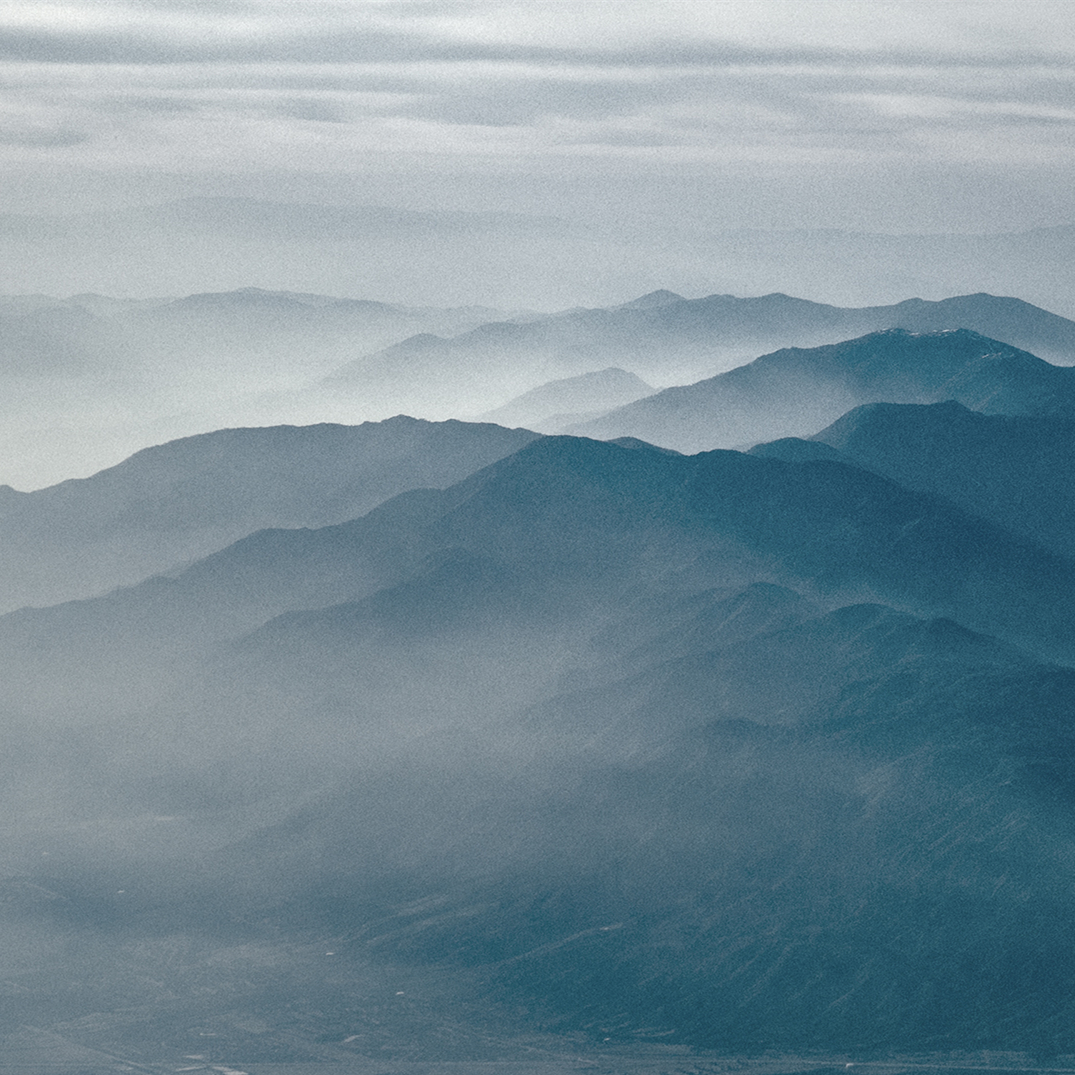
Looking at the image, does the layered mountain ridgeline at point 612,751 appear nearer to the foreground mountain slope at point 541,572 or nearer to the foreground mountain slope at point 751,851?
the foreground mountain slope at point 751,851

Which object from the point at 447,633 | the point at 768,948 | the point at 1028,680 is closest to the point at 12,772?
the point at 447,633

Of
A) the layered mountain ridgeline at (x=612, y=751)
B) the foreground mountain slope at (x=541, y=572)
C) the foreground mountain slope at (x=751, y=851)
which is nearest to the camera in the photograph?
the foreground mountain slope at (x=751, y=851)

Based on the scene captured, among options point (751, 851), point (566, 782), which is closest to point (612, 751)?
point (566, 782)

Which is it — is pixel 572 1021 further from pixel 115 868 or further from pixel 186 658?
pixel 186 658

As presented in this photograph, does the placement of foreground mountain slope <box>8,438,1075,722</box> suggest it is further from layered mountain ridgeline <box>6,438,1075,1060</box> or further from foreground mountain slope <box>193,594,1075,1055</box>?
foreground mountain slope <box>193,594,1075,1055</box>

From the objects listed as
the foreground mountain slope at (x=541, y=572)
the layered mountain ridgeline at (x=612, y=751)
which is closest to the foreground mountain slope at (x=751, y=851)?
the layered mountain ridgeline at (x=612, y=751)

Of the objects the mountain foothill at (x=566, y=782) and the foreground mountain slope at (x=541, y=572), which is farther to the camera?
the foreground mountain slope at (x=541, y=572)

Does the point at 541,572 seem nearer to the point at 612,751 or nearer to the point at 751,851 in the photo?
the point at 612,751
